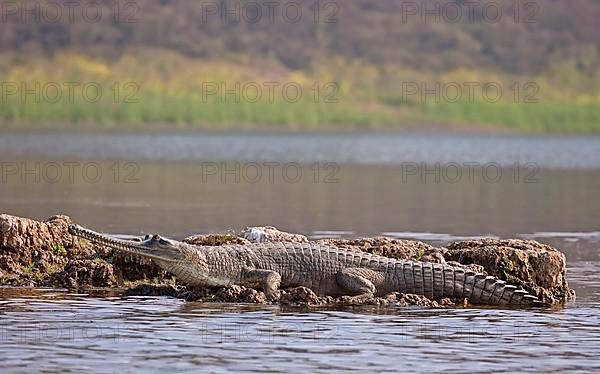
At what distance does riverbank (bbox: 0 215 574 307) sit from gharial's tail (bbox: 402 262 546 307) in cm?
15

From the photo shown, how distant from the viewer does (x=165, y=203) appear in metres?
34.5

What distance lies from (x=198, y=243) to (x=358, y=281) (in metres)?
2.45

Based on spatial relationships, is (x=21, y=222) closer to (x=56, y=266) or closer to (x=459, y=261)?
(x=56, y=266)

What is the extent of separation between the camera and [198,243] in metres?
17.2

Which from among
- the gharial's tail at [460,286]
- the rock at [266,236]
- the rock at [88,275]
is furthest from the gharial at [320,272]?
the rock at [266,236]

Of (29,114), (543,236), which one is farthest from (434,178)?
(29,114)

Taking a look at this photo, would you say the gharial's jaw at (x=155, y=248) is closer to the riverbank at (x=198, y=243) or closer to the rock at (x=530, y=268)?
the riverbank at (x=198, y=243)

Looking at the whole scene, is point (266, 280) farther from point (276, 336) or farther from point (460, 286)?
point (460, 286)

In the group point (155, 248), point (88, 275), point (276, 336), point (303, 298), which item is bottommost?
point (276, 336)

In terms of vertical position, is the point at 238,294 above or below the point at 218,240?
below

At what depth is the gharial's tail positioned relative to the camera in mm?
15750

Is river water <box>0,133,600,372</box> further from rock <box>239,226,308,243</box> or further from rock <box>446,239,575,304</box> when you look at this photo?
rock <box>239,226,308,243</box>

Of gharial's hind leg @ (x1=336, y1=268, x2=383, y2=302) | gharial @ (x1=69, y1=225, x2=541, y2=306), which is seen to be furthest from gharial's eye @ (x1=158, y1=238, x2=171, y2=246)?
gharial's hind leg @ (x1=336, y1=268, x2=383, y2=302)

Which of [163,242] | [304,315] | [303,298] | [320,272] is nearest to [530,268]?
[320,272]
